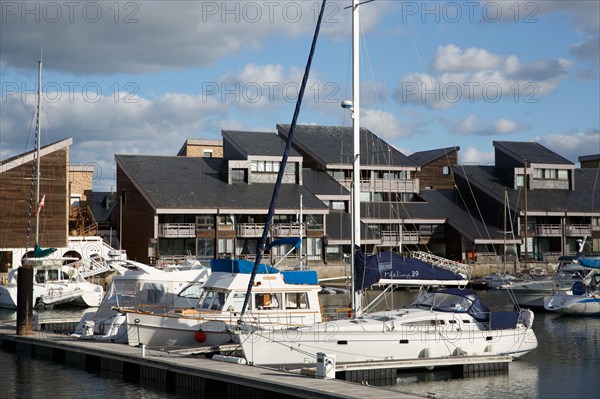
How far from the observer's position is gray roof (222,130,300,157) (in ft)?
242

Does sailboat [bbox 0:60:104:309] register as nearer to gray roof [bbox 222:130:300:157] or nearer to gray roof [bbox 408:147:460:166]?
gray roof [bbox 222:130:300:157]

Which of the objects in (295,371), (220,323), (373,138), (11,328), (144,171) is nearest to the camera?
(295,371)

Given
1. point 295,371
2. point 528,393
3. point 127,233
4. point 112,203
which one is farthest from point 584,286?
point 112,203

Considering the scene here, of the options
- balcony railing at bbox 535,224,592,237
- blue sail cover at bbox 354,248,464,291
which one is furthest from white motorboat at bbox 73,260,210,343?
balcony railing at bbox 535,224,592,237

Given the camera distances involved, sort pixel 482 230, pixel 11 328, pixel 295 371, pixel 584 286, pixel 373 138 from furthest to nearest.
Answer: pixel 373 138, pixel 482 230, pixel 584 286, pixel 11 328, pixel 295 371

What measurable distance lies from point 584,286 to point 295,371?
31.5 metres

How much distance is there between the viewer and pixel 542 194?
271 ft

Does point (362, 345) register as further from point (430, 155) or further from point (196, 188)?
point (430, 155)

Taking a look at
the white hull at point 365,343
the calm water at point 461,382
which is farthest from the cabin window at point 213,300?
the calm water at point 461,382

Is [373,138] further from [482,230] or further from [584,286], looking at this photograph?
[584,286]

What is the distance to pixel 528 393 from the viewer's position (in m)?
25.9

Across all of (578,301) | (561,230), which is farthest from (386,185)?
(578,301)

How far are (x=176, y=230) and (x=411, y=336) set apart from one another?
1592 inches

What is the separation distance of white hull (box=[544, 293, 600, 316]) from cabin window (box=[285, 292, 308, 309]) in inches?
910
